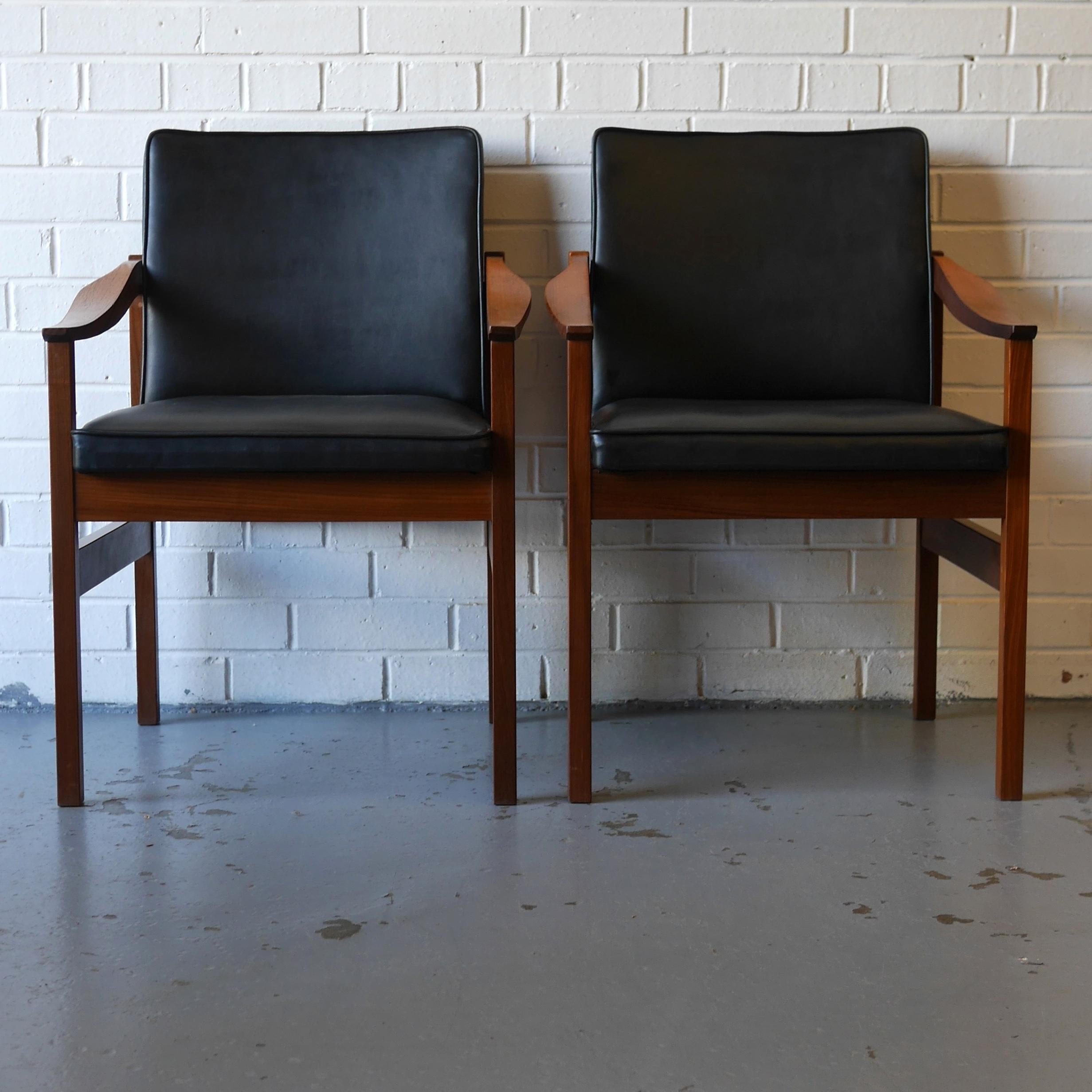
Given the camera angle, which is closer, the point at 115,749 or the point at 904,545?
the point at 115,749

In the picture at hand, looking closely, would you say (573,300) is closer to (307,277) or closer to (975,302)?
(307,277)

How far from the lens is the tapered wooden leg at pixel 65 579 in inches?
66.2

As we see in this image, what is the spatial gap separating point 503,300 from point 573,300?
4.2 inches

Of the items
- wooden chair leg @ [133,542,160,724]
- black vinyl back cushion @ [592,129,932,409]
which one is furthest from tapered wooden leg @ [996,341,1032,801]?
wooden chair leg @ [133,542,160,724]

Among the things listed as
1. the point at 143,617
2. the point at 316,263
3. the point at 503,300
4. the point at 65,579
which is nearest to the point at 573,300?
the point at 503,300

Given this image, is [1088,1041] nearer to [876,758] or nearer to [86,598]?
[876,758]

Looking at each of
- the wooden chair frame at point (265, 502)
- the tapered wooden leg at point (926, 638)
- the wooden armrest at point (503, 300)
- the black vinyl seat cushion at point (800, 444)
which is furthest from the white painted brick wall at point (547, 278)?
the black vinyl seat cushion at point (800, 444)

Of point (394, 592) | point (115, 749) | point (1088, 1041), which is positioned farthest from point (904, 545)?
point (115, 749)

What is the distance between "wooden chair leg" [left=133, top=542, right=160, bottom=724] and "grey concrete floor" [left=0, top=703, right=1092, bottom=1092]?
9 centimetres

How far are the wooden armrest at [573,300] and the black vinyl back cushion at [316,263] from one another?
16 centimetres

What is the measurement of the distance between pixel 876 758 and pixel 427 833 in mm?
761

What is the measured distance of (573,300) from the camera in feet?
6.11

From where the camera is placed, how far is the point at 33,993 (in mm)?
1185

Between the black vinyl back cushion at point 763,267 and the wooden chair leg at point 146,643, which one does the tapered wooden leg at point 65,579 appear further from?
the black vinyl back cushion at point 763,267
